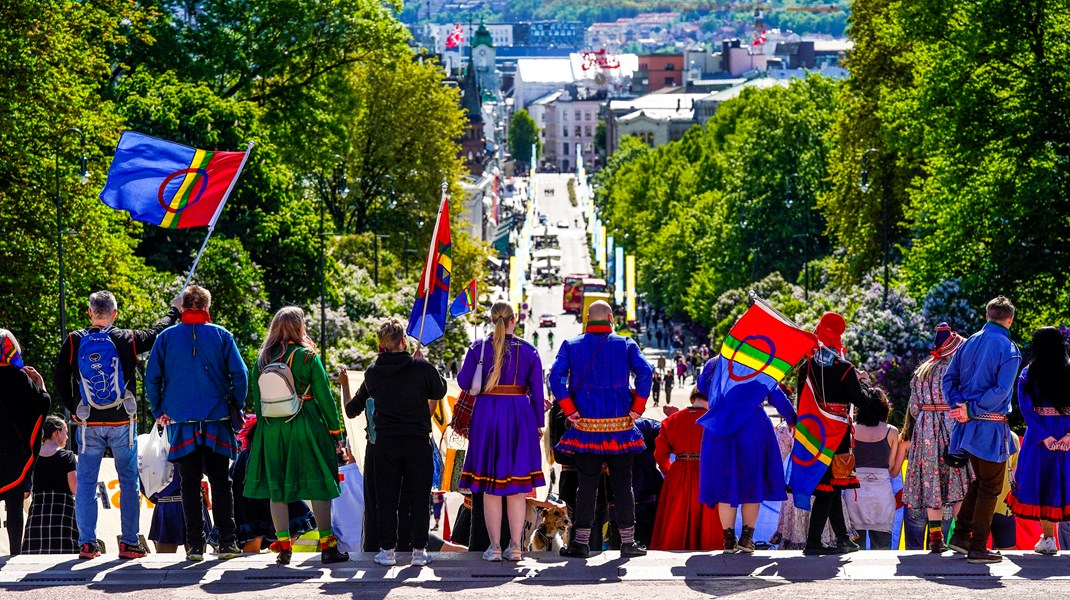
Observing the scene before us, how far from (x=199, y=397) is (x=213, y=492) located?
0.74 metres

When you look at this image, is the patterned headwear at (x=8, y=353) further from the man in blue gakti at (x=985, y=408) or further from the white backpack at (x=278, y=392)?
the man in blue gakti at (x=985, y=408)

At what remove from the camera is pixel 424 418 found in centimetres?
1509

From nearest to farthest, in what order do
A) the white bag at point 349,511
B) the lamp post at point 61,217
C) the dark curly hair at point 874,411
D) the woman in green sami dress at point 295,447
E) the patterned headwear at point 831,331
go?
the woman in green sami dress at point 295,447 < the patterned headwear at point 831,331 < the dark curly hair at point 874,411 < the white bag at point 349,511 < the lamp post at point 61,217

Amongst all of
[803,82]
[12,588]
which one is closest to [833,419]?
[12,588]

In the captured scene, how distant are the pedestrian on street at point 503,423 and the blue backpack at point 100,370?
2554 millimetres

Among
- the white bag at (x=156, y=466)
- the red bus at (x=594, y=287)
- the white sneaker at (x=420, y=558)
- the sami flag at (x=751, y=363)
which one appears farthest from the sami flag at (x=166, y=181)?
the red bus at (x=594, y=287)

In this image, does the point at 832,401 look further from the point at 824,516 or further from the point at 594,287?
the point at 594,287

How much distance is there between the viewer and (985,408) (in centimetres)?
1534

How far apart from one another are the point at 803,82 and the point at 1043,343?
67682 millimetres

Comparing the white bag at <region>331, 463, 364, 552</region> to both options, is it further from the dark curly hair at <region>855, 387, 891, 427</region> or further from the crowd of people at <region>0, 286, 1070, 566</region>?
the dark curly hair at <region>855, 387, 891, 427</region>

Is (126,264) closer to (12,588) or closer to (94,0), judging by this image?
(94,0)

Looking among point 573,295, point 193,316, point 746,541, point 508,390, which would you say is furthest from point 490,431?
point 573,295

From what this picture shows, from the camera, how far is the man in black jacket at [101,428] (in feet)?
50.2

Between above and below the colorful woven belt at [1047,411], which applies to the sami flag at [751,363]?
above
